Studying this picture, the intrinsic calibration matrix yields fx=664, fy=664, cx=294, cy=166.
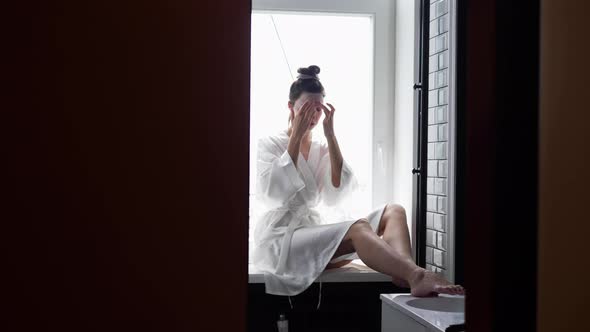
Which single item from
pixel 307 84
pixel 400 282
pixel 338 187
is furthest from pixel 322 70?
pixel 400 282

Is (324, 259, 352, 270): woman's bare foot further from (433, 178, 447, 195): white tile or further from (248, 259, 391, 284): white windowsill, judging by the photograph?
(433, 178, 447, 195): white tile

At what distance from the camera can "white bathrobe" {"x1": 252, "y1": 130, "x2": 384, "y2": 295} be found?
7.79 ft

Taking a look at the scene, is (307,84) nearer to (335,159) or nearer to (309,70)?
(309,70)

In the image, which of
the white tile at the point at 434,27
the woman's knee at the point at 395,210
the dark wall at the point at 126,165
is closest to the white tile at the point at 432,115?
the white tile at the point at 434,27

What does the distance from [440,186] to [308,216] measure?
55 centimetres

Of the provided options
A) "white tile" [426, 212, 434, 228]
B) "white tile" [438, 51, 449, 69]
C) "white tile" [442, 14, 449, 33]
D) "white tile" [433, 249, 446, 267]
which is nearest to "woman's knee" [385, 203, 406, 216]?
"white tile" [426, 212, 434, 228]

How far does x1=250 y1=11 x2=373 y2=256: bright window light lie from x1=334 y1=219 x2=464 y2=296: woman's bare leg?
30 cm

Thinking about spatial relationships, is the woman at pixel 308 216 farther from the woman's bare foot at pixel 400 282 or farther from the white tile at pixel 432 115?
the white tile at pixel 432 115

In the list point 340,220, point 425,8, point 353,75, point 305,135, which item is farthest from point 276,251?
point 425,8

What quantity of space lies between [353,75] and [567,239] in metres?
1.75

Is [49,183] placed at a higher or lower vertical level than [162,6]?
lower

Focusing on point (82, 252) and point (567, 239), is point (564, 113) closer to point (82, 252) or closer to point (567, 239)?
point (567, 239)

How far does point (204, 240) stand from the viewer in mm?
1017

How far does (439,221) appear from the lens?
226 centimetres
